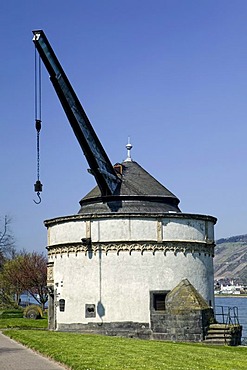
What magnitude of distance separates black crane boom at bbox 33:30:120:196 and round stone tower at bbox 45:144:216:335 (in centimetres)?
124

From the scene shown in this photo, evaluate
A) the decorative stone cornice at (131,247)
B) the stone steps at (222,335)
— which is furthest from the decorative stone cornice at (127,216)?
the stone steps at (222,335)

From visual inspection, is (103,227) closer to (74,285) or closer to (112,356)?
(74,285)

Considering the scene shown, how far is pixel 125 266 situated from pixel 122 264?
0.58 feet

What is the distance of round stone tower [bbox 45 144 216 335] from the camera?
1220 inches

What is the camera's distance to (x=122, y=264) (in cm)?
3116

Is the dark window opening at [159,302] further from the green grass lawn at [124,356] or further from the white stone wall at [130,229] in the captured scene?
the green grass lawn at [124,356]

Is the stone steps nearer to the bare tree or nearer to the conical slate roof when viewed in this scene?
the conical slate roof

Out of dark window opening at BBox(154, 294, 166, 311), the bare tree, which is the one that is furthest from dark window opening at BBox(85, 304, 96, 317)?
the bare tree

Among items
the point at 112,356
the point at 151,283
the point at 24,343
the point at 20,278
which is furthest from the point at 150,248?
the point at 20,278

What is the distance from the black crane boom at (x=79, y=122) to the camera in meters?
27.8

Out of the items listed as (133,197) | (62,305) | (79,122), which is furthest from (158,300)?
(79,122)

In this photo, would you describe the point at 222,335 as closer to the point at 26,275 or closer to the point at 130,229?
the point at 130,229

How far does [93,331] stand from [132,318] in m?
2.00

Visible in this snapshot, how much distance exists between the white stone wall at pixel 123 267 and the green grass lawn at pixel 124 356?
6.01 meters
